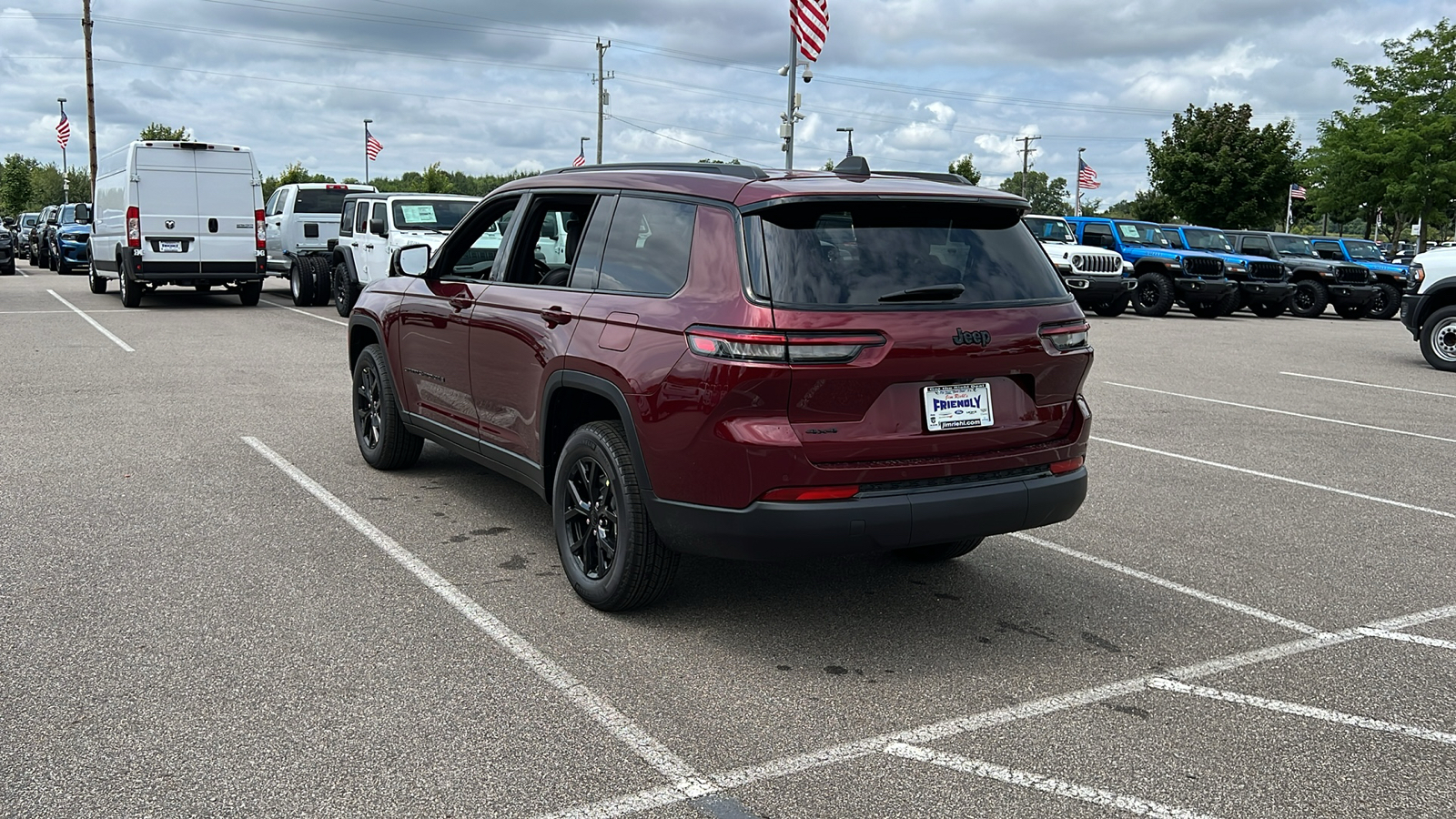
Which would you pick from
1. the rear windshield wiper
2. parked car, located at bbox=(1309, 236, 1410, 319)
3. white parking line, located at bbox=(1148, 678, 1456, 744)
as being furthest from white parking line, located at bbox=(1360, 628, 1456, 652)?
parked car, located at bbox=(1309, 236, 1410, 319)

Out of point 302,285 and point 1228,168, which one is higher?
point 1228,168

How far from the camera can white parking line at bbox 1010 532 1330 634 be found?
4777mm

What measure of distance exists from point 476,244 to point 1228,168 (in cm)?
5006

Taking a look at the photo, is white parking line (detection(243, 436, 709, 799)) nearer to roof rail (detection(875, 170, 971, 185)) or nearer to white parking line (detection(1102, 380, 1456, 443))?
roof rail (detection(875, 170, 971, 185))

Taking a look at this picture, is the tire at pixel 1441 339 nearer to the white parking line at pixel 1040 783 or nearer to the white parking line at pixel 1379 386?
the white parking line at pixel 1379 386

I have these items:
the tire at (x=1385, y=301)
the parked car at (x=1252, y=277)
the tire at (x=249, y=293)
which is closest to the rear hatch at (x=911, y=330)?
the tire at (x=249, y=293)

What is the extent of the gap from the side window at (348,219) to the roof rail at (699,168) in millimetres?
14003

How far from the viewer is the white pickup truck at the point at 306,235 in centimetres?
2078

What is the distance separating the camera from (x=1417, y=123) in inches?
1596

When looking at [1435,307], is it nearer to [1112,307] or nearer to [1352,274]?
[1112,307]

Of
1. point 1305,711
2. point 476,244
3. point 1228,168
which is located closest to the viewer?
point 1305,711

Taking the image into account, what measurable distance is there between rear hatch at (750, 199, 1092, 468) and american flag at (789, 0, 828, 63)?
68.4ft

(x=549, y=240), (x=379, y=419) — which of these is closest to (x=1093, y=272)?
(x=379, y=419)

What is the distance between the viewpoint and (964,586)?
17.0 feet
